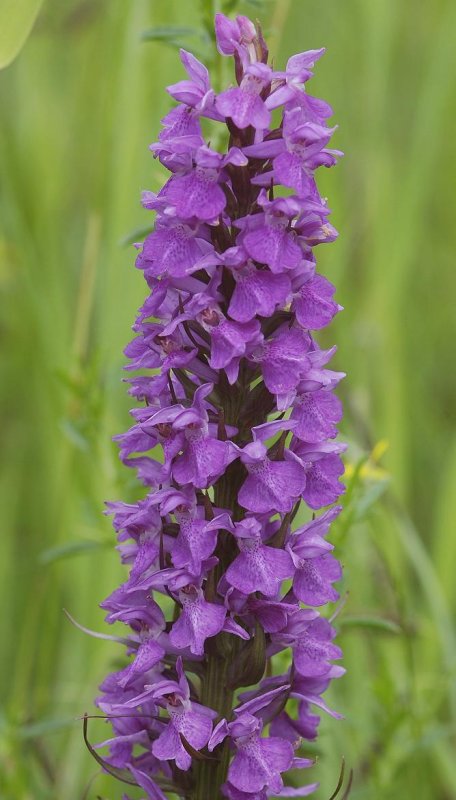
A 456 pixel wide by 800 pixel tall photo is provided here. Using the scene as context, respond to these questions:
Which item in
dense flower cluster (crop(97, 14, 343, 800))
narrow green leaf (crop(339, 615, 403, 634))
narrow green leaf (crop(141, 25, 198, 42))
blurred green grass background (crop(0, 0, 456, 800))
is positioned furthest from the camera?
blurred green grass background (crop(0, 0, 456, 800))

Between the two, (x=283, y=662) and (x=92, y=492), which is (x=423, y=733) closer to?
(x=283, y=662)

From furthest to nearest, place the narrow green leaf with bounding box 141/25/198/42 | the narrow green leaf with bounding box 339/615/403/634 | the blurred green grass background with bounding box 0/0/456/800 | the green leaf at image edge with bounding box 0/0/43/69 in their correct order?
the blurred green grass background with bounding box 0/0/456/800, the narrow green leaf with bounding box 141/25/198/42, the narrow green leaf with bounding box 339/615/403/634, the green leaf at image edge with bounding box 0/0/43/69

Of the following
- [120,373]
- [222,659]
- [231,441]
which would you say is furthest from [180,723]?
[120,373]

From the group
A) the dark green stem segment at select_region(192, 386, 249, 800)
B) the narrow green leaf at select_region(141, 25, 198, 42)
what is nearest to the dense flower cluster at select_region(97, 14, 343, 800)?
the dark green stem segment at select_region(192, 386, 249, 800)

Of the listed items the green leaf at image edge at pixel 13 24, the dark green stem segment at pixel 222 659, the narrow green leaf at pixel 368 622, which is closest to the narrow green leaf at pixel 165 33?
the green leaf at image edge at pixel 13 24

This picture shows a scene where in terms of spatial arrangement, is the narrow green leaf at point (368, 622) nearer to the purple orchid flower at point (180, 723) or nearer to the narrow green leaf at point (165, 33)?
the purple orchid flower at point (180, 723)

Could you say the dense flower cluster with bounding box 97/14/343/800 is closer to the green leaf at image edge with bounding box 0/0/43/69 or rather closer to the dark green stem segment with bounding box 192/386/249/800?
the dark green stem segment with bounding box 192/386/249/800

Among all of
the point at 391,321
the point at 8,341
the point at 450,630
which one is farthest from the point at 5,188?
the point at 450,630
